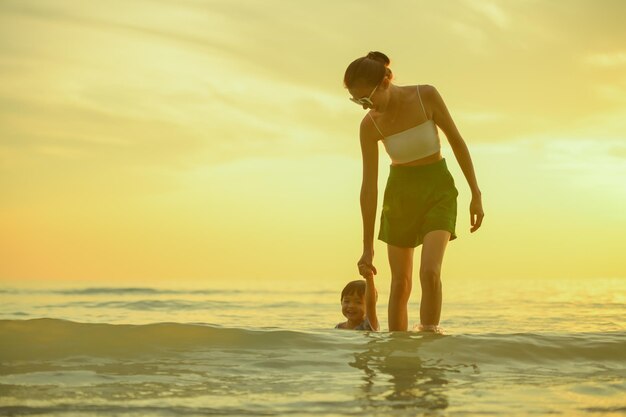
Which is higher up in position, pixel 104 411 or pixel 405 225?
pixel 405 225

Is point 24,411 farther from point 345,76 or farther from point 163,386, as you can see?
point 345,76

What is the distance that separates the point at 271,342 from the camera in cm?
575

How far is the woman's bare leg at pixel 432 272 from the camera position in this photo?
20.2ft

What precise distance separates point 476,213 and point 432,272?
0.61 m

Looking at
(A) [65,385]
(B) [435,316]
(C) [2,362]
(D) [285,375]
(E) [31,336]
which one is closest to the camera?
(A) [65,385]

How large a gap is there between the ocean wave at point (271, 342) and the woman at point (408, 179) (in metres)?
0.62

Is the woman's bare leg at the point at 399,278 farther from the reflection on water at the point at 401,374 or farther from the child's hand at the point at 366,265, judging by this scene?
the reflection on water at the point at 401,374

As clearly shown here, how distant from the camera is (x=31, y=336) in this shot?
5.77 m

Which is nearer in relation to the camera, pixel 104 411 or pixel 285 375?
pixel 104 411

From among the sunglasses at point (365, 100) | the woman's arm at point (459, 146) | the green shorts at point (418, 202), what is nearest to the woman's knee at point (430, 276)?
the green shorts at point (418, 202)

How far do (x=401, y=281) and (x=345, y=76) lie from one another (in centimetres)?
177

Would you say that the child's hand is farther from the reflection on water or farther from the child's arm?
the reflection on water

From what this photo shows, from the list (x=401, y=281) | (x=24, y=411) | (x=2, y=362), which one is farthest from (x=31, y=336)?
(x=401, y=281)

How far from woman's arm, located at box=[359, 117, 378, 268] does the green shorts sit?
127 millimetres
